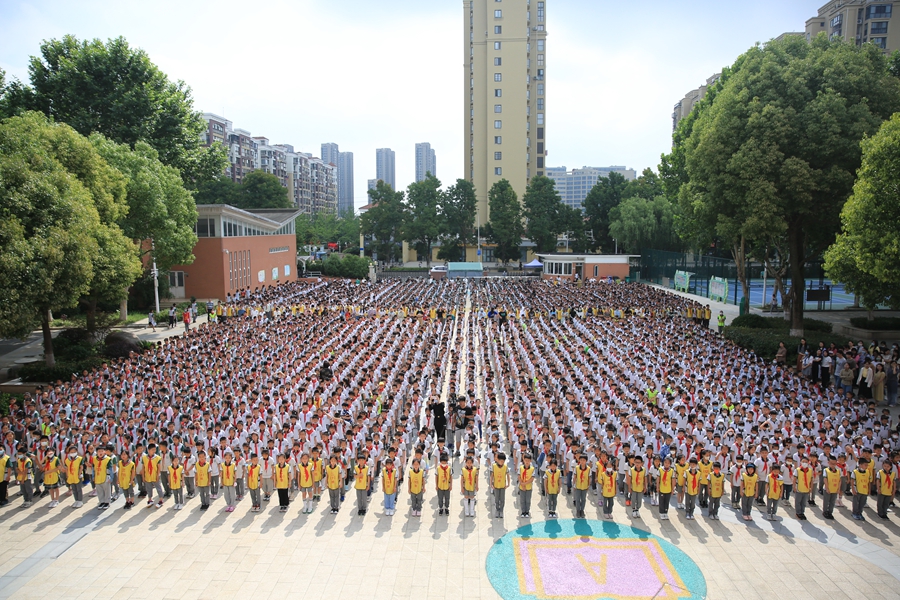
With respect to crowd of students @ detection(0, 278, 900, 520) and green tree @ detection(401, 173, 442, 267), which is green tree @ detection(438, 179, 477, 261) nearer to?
green tree @ detection(401, 173, 442, 267)

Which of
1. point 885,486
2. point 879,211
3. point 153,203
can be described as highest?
point 153,203

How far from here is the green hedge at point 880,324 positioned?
20688 millimetres

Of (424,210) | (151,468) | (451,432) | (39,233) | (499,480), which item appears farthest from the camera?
(424,210)

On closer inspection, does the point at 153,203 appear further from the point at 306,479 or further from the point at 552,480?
the point at 552,480

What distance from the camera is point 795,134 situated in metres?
18.3

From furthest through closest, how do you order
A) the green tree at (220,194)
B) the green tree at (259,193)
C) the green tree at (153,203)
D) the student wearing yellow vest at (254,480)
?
the green tree at (259,193)
the green tree at (220,194)
the green tree at (153,203)
the student wearing yellow vest at (254,480)

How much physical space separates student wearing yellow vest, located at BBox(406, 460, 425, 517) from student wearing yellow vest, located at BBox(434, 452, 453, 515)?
24 cm

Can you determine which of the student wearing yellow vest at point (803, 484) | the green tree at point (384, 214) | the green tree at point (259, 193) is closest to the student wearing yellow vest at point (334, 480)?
the student wearing yellow vest at point (803, 484)

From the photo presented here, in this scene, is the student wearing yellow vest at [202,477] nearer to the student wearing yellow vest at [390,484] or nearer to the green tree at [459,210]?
the student wearing yellow vest at [390,484]

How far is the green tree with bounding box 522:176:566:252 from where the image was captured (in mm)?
53109

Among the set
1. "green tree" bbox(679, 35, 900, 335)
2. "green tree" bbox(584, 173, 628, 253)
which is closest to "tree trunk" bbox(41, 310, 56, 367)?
"green tree" bbox(679, 35, 900, 335)

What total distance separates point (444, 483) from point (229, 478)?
306 centimetres

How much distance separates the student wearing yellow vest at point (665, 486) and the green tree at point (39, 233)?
42.8ft

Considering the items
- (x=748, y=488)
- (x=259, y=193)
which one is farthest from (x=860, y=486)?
(x=259, y=193)
